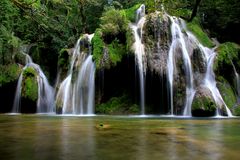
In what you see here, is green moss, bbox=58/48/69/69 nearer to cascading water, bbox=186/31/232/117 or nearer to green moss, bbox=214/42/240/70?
cascading water, bbox=186/31/232/117

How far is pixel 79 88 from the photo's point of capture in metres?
20.7

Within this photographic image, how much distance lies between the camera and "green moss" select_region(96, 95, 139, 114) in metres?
19.7

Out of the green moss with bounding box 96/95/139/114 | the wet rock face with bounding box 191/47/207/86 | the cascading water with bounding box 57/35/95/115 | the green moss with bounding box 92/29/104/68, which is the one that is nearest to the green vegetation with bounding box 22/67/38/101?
the cascading water with bounding box 57/35/95/115

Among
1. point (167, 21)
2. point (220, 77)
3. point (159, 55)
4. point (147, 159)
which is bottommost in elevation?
point (147, 159)

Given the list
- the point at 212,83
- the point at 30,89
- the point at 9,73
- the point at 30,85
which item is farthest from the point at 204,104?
the point at 9,73

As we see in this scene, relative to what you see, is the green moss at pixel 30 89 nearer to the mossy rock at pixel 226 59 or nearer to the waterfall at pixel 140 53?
the waterfall at pixel 140 53

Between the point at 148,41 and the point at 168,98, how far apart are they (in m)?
3.66

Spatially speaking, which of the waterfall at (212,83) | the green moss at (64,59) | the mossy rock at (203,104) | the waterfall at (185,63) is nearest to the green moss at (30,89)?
the green moss at (64,59)

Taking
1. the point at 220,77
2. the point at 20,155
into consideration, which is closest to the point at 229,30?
the point at 220,77

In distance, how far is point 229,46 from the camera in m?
21.5

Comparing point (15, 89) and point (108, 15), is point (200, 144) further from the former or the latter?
point (15, 89)

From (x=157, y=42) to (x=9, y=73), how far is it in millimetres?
10855

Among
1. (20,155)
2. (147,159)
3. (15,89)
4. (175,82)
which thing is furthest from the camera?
(15,89)

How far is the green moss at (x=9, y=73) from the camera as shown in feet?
79.8
